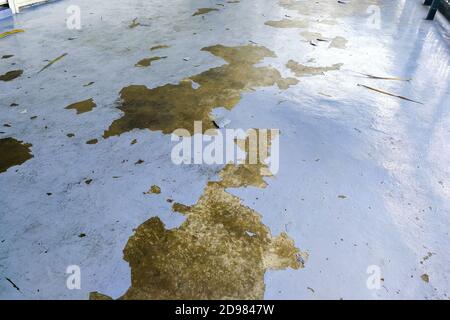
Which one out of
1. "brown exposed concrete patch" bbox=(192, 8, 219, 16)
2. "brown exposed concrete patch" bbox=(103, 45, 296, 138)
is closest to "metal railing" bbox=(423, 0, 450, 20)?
"brown exposed concrete patch" bbox=(103, 45, 296, 138)

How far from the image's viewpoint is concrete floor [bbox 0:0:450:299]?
151cm

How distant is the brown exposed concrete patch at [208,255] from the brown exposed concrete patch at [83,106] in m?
1.43

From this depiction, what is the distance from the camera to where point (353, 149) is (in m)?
2.25

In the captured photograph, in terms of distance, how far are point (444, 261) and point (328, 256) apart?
23.5 inches

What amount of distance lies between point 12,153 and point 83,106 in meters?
0.73

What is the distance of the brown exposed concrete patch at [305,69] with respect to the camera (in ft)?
10.8

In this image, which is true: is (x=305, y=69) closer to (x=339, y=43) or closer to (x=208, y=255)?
(x=339, y=43)

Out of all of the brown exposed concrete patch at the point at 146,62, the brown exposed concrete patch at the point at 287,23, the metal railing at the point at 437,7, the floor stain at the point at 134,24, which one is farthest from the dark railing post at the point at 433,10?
the floor stain at the point at 134,24

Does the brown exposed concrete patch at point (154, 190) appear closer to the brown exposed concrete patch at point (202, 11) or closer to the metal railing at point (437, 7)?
the brown exposed concrete patch at point (202, 11)

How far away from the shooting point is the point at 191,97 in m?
2.84

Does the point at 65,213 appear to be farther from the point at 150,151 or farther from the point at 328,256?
the point at 328,256

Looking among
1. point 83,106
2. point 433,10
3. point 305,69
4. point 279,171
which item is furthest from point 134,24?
point 433,10

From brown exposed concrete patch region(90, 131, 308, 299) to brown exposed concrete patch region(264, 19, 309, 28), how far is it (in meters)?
3.65

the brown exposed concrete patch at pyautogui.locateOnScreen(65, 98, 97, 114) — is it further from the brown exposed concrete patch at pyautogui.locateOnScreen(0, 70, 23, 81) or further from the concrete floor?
the brown exposed concrete patch at pyautogui.locateOnScreen(0, 70, 23, 81)
